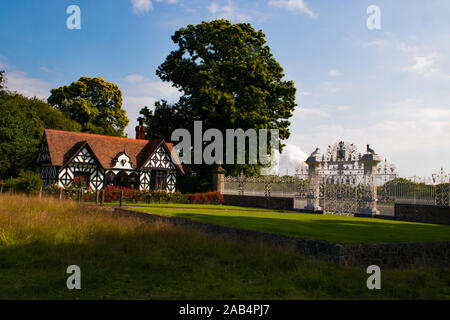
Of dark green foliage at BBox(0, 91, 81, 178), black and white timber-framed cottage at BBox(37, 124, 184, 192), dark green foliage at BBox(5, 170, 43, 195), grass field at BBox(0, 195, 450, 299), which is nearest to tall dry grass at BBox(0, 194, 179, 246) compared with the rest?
grass field at BBox(0, 195, 450, 299)

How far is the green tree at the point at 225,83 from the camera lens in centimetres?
3125

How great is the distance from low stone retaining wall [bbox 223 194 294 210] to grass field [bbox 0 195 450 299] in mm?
12997

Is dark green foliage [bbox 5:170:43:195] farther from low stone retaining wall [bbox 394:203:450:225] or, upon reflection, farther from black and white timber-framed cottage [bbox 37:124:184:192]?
low stone retaining wall [bbox 394:203:450:225]

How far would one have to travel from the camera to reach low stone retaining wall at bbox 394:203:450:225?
52.7 feet

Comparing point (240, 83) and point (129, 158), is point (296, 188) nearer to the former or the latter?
point (240, 83)

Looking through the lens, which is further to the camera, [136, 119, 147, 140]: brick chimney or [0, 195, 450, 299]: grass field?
[136, 119, 147, 140]: brick chimney

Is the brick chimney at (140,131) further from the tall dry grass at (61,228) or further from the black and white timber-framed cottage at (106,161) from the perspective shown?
the tall dry grass at (61,228)

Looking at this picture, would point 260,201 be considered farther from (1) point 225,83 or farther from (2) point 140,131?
(2) point 140,131

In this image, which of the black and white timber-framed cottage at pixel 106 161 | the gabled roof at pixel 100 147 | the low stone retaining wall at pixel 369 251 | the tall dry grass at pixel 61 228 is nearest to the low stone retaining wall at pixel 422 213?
the low stone retaining wall at pixel 369 251

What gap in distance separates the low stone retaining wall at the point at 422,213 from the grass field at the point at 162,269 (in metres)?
7.94

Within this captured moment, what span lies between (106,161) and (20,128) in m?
6.99
